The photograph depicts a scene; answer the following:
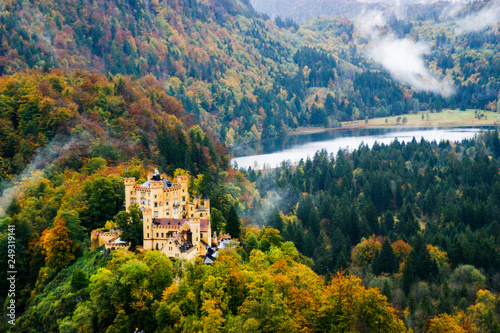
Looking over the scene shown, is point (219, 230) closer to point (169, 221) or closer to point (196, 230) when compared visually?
point (169, 221)

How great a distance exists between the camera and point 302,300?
5466cm

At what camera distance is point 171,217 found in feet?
236

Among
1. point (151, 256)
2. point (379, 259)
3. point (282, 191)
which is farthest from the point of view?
point (282, 191)

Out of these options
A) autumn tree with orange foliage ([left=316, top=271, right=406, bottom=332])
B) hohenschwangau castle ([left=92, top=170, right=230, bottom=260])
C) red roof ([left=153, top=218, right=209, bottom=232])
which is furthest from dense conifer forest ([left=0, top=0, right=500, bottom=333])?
red roof ([left=153, top=218, right=209, bottom=232])

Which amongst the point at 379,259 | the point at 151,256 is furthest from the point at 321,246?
the point at 151,256

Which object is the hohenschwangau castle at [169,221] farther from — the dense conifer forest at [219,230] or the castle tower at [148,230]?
the dense conifer forest at [219,230]

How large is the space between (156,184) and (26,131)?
1840 inches

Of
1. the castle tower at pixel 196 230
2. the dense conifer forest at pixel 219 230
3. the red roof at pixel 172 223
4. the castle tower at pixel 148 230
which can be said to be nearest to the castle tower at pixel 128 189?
the dense conifer forest at pixel 219 230

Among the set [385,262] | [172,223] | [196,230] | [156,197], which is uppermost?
[156,197]

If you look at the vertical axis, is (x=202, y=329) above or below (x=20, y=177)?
below

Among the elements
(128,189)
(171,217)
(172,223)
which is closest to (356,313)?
(172,223)

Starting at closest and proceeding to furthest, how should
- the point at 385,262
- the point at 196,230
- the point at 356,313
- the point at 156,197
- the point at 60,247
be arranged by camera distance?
the point at 356,313 → the point at 196,230 → the point at 156,197 → the point at 60,247 → the point at 385,262

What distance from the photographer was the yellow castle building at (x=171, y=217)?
2569 inches

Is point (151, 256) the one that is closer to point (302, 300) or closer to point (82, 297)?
point (82, 297)
